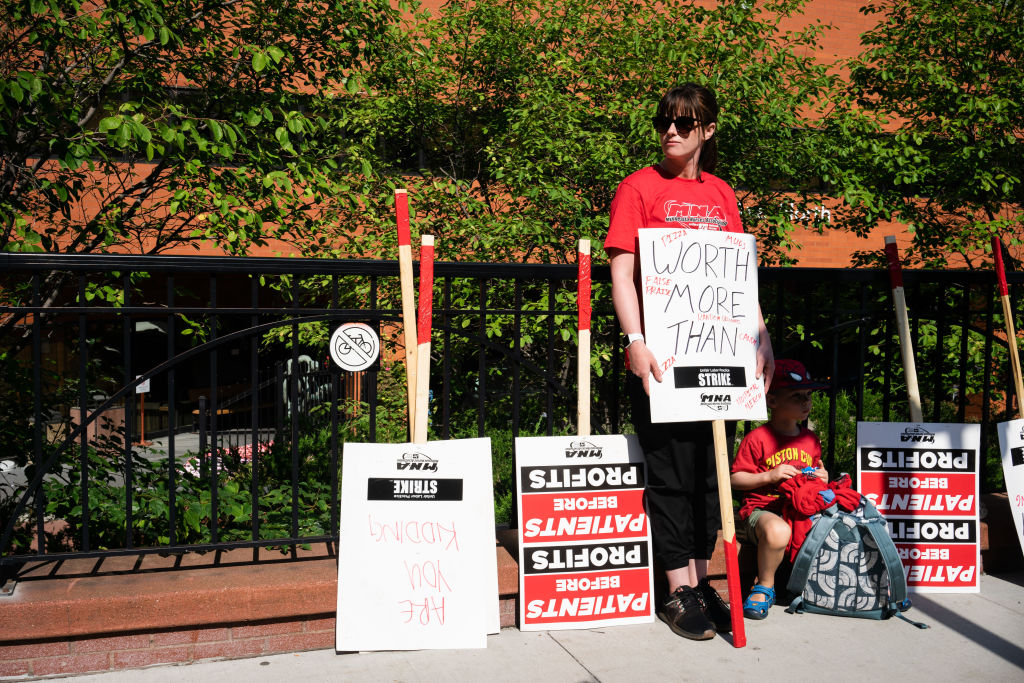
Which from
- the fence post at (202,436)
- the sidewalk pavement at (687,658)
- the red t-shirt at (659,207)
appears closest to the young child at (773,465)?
the sidewalk pavement at (687,658)

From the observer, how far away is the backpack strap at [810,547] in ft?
11.4

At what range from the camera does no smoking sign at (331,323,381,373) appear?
3.38 m

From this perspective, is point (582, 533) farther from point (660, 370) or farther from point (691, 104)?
point (691, 104)

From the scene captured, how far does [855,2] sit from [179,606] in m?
17.6

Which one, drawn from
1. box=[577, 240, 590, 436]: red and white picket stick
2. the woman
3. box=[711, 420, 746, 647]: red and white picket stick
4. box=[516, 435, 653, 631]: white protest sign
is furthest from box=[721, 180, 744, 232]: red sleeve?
box=[516, 435, 653, 631]: white protest sign

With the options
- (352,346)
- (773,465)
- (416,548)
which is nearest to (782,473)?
(773,465)

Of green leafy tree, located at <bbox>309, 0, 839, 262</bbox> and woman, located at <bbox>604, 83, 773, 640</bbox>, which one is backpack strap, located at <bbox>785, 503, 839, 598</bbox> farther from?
green leafy tree, located at <bbox>309, 0, 839, 262</bbox>

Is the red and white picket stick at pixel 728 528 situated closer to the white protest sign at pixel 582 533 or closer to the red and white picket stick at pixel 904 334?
the white protest sign at pixel 582 533

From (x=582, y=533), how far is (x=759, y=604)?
0.84 meters

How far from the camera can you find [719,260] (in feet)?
10.9

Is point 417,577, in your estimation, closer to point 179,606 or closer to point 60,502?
point 179,606

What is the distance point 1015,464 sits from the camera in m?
3.94

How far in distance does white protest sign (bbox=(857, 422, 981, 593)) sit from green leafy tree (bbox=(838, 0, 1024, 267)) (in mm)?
3305

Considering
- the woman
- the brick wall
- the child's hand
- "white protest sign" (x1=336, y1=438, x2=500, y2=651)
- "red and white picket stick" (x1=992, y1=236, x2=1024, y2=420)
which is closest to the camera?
the brick wall
